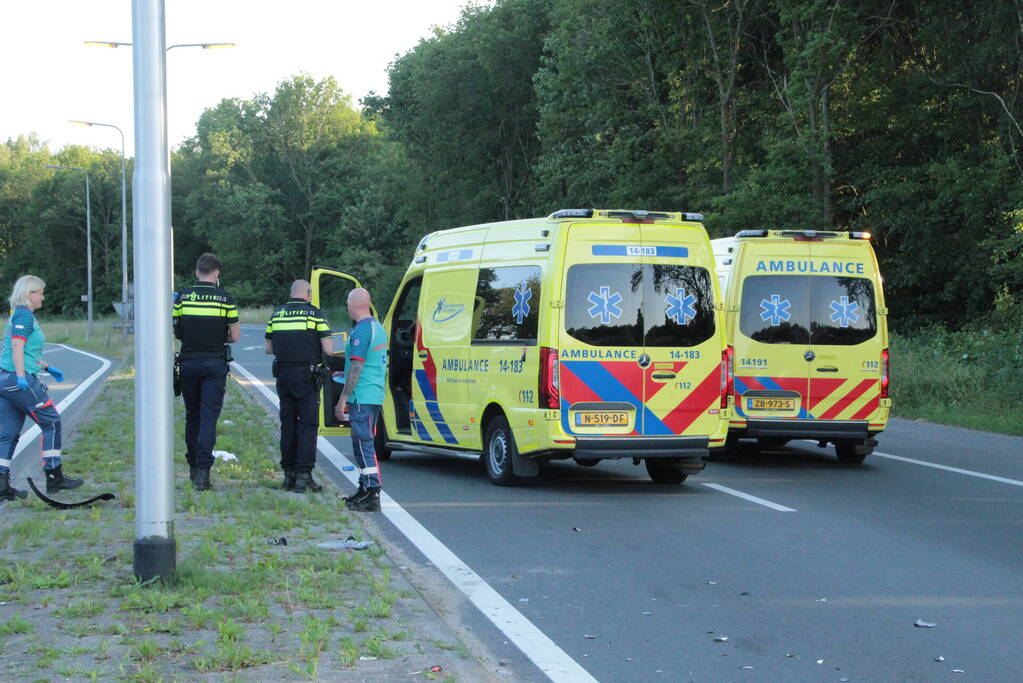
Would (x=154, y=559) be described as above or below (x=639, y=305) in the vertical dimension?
below

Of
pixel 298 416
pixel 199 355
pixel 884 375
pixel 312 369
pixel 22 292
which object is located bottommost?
pixel 298 416

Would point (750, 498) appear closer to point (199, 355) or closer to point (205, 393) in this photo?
point (205, 393)

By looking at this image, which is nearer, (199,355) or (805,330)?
(199,355)

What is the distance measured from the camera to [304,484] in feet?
34.4

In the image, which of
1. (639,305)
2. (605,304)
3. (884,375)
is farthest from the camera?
(884,375)

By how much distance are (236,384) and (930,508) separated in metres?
16.3

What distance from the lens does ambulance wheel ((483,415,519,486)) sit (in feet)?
36.8

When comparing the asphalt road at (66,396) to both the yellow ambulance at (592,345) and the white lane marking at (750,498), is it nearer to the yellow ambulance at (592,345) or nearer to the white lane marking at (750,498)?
the yellow ambulance at (592,345)

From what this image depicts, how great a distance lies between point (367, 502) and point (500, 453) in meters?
1.94

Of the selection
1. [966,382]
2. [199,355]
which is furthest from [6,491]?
[966,382]

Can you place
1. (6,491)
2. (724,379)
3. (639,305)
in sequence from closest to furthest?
1. (6,491)
2. (639,305)
3. (724,379)

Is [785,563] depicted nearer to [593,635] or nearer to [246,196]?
[593,635]

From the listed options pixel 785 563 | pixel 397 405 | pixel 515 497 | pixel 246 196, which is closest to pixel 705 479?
pixel 515 497

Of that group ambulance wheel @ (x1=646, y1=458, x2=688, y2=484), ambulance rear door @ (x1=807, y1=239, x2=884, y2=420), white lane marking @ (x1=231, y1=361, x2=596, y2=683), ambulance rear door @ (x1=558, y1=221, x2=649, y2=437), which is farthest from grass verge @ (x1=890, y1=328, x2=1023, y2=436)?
white lane marking @ (x1=231, y1=361, x2=596, y2=683)
